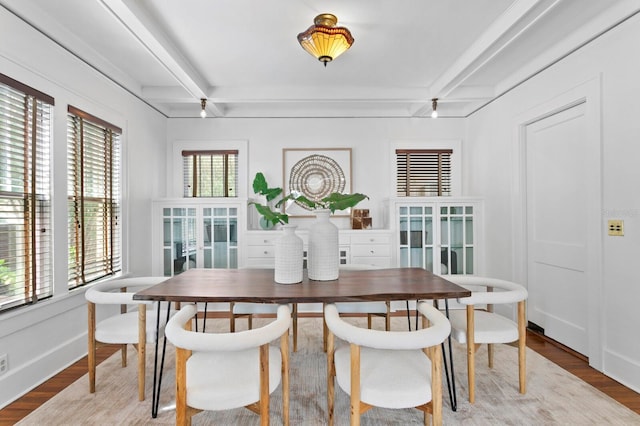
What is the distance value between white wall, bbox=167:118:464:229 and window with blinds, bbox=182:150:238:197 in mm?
192

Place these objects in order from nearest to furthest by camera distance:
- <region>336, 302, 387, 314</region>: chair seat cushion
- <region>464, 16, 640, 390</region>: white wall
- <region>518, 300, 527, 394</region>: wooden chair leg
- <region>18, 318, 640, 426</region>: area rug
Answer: <region>18, 318, 640, 426</region>: area rug → <region>518, 300, 527, 394</region>: wooden chair leg → <region>464, 16, 640, 390</region>: white wall → <region>336, 302, 387, 314</region>: chair seat cushion

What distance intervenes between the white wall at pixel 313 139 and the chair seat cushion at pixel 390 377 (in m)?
2.64

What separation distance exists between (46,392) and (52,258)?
2.91ft

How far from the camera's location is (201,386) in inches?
56.3

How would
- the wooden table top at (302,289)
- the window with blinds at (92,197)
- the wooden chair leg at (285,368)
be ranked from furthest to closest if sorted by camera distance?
the window with blinds at (92,197)
the wooden table top at (302,289)
the wooden chair leg at (285,368)

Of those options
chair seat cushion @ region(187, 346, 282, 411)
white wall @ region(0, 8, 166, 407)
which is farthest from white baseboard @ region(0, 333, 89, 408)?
chair seat cushion @ region(187, 346, 282, 411)

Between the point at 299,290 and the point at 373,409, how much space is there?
0.84m

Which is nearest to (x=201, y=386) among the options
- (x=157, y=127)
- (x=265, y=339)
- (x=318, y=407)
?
(x=265, y=339)

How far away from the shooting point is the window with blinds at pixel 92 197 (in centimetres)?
271

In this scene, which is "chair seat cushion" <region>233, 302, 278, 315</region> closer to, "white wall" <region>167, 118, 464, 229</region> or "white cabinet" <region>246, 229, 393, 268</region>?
"white cabinet" <region>246, 229, 393, 268</region>

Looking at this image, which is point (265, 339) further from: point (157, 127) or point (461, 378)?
point (157, 127)

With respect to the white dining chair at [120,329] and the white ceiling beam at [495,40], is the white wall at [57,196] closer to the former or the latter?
the white dining chair at [120,329]

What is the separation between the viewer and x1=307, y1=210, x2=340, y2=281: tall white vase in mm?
2037

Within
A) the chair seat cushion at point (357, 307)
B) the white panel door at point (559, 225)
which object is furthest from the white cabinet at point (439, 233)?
the chair seat cushion at point (357, 307)
